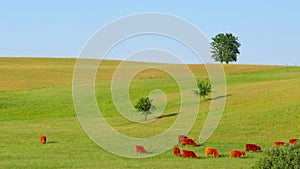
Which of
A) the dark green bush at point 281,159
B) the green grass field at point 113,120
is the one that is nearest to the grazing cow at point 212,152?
the green grass field at point 113,120

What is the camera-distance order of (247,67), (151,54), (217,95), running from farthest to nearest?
(247,67) → (217,95) → (151,54)

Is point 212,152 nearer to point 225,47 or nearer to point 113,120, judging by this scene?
point 113,120

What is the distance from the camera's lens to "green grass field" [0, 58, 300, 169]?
105ft

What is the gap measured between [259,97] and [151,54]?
38.9 metres

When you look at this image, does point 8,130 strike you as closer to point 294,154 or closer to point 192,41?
point 192,41

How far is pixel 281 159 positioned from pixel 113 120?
3856 centimetres

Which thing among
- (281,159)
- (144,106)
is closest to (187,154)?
(281,159)

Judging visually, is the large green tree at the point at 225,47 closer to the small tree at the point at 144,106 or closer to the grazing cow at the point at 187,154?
the small tree at the point at 144,106

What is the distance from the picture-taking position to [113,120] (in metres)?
58.6

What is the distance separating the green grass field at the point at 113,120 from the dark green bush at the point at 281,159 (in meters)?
7.46

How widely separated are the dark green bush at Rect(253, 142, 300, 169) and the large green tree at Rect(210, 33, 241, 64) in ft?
405

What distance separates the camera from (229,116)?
2205 inches

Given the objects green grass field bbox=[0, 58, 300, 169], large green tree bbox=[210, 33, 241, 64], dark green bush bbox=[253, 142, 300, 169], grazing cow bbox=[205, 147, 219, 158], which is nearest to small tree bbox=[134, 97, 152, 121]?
green grass field bbox=[0, 58, 300, 169]

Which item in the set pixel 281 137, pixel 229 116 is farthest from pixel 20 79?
pixel 281 137
